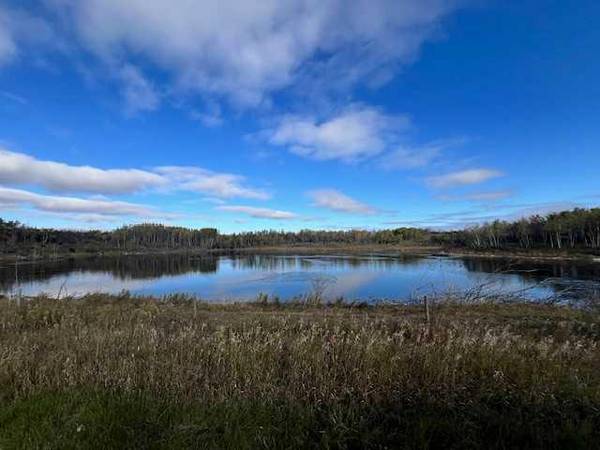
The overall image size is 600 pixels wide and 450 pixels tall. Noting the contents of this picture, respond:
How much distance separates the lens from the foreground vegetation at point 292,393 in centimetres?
377

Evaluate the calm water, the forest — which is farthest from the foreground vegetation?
the forest

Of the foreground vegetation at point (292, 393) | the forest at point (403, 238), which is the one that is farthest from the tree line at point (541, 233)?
the foreground vegetation at point (292, 393)

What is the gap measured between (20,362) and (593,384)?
7433mm

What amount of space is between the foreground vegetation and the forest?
95.0 metres

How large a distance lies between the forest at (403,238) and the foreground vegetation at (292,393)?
94987 millimetres

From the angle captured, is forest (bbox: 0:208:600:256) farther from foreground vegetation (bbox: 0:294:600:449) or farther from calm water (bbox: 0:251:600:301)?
foreground vegetation (bbox: 0:294:600:449)

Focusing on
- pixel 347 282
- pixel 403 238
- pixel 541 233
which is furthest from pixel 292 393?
pixel 403 238

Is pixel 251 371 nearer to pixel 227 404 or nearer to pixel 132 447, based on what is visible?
pixel 227 404

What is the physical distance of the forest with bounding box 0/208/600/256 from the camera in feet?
330

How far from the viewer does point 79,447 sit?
354cm

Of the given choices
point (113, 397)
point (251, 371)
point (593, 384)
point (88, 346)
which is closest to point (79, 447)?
point (113, 397)

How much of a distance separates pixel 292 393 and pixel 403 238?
187 metres

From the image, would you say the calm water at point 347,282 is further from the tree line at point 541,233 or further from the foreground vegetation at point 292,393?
the tree line at point 541,233

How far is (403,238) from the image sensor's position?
18612 cm
